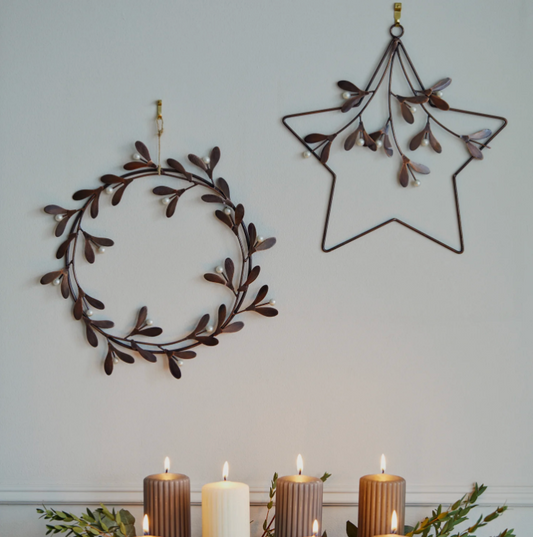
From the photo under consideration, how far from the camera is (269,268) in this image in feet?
4.51

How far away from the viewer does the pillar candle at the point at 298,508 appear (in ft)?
3.60

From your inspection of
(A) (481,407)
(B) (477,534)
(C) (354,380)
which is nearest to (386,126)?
(C) (354,380)

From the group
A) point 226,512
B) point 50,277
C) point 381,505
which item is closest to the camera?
point 226,512

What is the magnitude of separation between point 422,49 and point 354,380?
84 cm

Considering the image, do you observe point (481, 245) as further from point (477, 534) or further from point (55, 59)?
point (55, 59)

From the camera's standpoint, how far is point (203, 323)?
1.34m

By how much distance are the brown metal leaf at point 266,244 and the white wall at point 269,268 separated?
0.02m

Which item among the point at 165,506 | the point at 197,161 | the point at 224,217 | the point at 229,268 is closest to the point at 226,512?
the point at 165,506

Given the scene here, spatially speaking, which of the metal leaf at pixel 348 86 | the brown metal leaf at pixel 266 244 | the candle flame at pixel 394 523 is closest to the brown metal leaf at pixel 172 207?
the brown metal leaf at pixel 266 244

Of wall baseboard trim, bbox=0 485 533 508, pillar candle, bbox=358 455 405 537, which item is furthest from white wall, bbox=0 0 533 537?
pillar candle, bbox=358 455 405 537

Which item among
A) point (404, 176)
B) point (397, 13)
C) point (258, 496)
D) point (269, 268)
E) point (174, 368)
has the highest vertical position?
point (397, 13)

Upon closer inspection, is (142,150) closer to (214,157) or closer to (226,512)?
(214,157)

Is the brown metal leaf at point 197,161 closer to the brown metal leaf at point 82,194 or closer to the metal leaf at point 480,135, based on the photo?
the brown metal leaf at point 82,194

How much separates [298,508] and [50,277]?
0.77m
